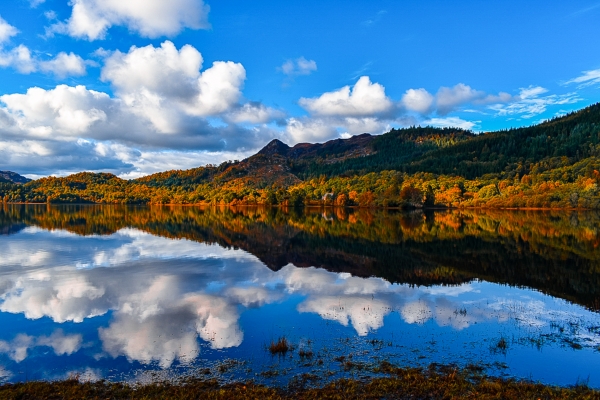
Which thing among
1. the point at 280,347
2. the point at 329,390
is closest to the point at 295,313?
the point at 280,347

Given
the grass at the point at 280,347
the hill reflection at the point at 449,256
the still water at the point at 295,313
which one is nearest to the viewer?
the still water at the point at 295,313

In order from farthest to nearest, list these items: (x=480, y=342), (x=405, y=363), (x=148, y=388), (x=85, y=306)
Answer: (x=85, y=306), (x=480, y=342), (x=405, y=363), (x=148, y=388)

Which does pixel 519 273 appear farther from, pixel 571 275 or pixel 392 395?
pixel 392 395

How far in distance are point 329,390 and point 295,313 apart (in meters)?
10.3

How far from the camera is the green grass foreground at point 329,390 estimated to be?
1177cm

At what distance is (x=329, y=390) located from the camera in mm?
12133

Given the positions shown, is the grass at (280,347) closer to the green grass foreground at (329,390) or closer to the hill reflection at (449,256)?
the green grass foreground at (329,390)

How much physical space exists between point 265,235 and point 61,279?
38.8 m

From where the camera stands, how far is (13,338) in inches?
699

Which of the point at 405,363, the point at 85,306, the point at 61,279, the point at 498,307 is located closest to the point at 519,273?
the point at 498,307

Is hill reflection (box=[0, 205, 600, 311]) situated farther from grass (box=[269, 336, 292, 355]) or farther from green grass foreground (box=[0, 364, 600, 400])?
grass (box=[269, 336, 292, 355])

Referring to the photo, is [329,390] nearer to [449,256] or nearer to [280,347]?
[280,347]

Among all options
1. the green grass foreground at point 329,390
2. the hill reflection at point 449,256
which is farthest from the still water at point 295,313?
the green grass foreground at point 329,390

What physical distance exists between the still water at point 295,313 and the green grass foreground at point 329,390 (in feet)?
3.22
